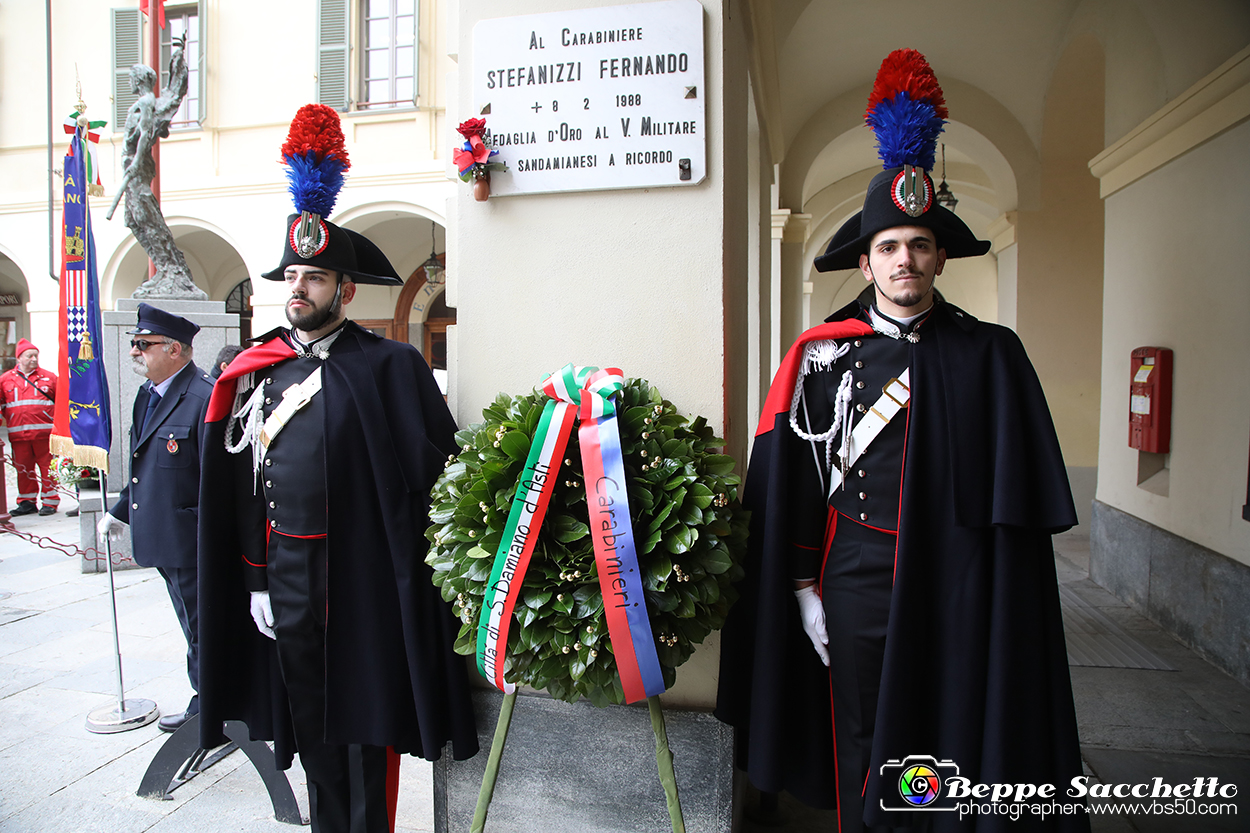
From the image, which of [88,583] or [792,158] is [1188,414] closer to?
[792,158]

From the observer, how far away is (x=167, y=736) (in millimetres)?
3559

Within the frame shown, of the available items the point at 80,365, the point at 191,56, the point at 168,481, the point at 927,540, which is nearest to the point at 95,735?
the point at 168,481

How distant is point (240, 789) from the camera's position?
304 cm

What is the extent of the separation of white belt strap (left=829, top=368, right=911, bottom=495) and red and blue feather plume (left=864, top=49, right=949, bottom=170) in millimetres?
603

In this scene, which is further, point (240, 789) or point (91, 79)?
point (91, 79)

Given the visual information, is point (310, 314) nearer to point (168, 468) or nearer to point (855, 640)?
point (168, 468)

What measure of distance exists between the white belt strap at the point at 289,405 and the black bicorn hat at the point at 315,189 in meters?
0.37

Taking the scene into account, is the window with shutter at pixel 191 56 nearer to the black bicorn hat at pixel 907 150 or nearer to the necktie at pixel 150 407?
the necktie at pixel 150 407

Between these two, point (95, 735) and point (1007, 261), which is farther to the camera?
point (1007, 261)

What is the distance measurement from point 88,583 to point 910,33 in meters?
8.49

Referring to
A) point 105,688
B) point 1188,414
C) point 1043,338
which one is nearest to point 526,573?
point 105,688

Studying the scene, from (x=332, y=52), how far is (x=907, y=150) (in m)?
11.4

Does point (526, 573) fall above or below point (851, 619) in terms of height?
above

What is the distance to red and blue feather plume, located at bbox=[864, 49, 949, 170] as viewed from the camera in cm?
200
